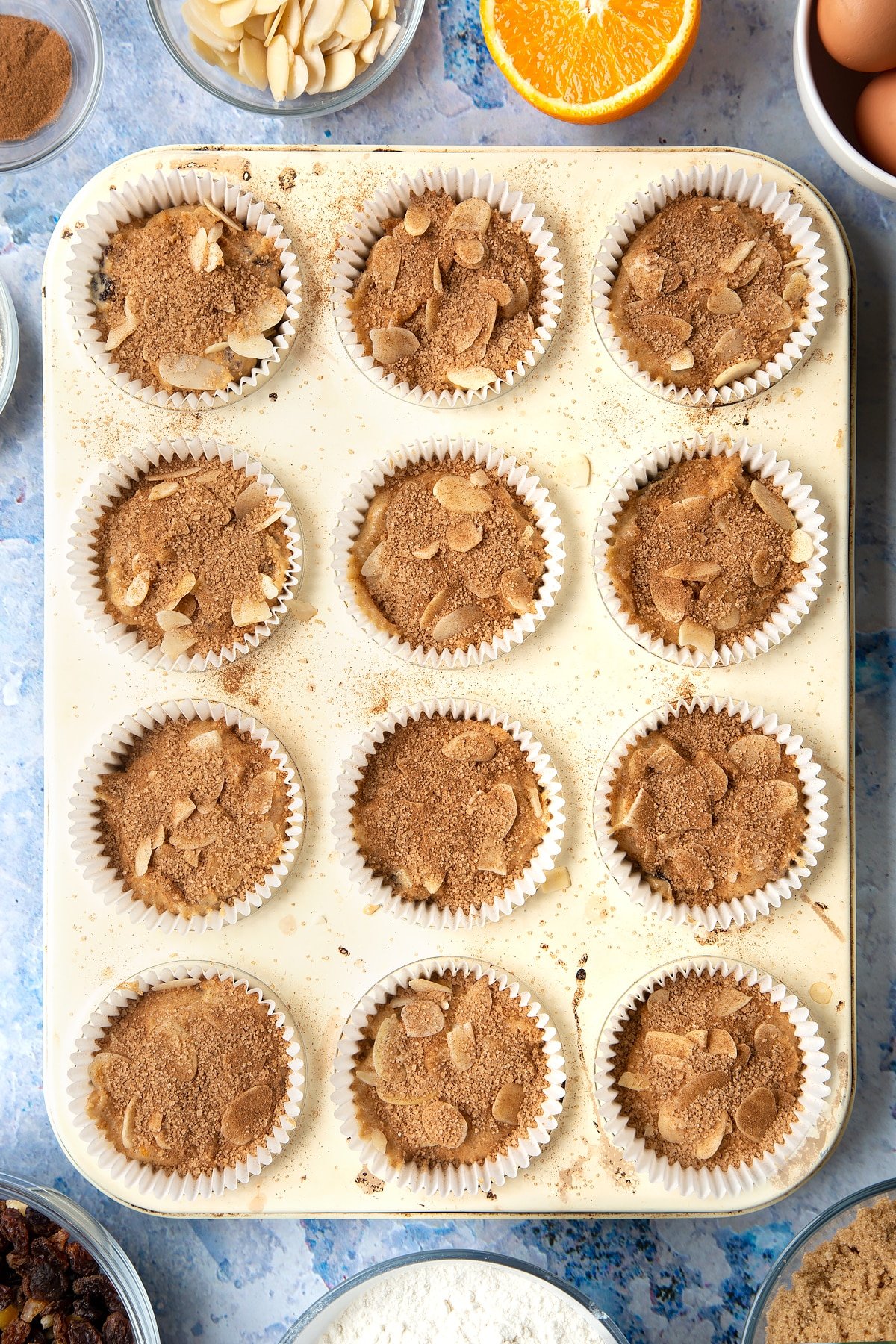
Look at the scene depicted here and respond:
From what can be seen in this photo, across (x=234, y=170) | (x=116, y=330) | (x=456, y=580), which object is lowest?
(x=456, y=580)

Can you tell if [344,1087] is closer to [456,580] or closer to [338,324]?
[456,580]

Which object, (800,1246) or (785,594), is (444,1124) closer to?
(800,1246)

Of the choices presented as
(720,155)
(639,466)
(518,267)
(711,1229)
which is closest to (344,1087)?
(711,1229)

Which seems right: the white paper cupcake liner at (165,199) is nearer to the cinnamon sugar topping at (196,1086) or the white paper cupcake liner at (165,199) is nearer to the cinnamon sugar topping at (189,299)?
the cinnamon sugar topping at (189,299)

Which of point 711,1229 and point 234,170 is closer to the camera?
point 234,170

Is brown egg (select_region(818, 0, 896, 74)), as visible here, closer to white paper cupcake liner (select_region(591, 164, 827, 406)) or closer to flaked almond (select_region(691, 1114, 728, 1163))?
white paper cupcake liner (select_region(591, 164, 827, 406))

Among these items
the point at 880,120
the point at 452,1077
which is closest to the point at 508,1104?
the point at 452,1077

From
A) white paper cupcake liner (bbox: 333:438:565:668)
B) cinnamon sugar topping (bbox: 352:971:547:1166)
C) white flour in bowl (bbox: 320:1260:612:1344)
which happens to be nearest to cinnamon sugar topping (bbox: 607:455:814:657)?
white paper cupcake liner (bbox: 333:438:565:668)
